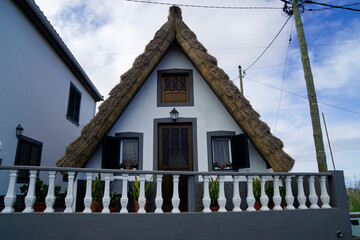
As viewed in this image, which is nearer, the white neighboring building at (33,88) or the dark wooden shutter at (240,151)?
the dark wooden shutter at (240,151)

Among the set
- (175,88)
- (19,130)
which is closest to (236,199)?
(175,88)

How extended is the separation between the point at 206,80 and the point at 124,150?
319 cm

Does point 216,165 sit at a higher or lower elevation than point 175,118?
lower

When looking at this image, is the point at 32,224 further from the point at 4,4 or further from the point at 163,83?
the point at 4,4

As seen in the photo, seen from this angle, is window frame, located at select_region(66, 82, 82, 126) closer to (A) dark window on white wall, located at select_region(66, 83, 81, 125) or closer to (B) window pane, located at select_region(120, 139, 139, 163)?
(A) dark window on white wall, located at select_region(66, 83, 81, 125)

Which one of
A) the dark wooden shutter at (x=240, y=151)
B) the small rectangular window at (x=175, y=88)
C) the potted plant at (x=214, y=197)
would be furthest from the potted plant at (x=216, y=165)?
the small rectangular window at (x=175, y=88)

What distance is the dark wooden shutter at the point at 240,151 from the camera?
6500 millimetres

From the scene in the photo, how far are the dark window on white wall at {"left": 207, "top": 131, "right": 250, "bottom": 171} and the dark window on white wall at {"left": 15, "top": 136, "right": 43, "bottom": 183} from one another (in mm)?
5923

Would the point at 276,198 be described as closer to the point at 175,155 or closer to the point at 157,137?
the point at 175,155

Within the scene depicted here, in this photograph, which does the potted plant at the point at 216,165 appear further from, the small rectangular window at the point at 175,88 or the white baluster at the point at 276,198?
the white baluster at the point at 276,198

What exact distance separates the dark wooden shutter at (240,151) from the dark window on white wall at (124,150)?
2.66 metres

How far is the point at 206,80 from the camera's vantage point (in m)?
7.11

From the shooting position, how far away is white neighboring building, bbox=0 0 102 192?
708cm

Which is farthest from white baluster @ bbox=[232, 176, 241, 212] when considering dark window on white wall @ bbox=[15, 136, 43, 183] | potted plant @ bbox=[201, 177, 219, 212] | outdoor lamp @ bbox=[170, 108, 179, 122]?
dark window on white wall @ bbox=[15, 136, 43, 183]
